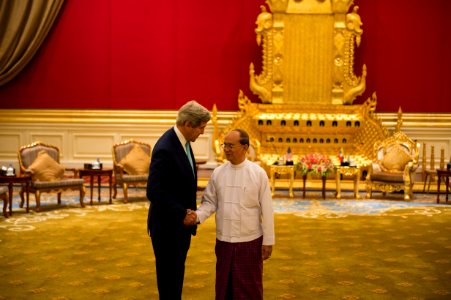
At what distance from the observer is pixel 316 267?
442 cm

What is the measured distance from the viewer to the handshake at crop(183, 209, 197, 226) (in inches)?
108

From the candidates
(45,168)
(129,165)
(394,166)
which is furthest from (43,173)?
(394,166)

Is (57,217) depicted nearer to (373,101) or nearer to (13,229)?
(13,229)

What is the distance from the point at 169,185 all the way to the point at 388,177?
6.50 m

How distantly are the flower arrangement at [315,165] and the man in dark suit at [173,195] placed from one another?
579 centimetres

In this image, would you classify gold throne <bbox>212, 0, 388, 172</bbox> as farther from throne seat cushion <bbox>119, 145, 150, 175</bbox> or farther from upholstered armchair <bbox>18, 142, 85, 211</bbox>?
upholstered armchair <bbox>18, 142, 85, 211</bbox>

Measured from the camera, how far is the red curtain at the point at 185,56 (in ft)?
34.9

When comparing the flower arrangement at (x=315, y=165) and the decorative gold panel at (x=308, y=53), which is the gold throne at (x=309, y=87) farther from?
the flower arrangement at (x=315, y=165)

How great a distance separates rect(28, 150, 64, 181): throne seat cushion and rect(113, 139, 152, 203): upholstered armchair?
0.94 meters

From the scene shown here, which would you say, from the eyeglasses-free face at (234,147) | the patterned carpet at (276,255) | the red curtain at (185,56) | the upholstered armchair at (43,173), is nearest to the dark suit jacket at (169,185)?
the eyeglasses-free face at (234,147)

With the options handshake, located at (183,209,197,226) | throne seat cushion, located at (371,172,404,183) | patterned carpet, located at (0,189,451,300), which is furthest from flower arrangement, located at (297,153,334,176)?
handshake, located at (183,209,197,226)

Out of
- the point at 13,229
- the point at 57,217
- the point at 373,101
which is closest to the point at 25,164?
the point at 57,217

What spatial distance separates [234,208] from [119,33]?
8.87 m

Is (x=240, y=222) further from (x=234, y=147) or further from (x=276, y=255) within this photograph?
(x=276, y=255)
